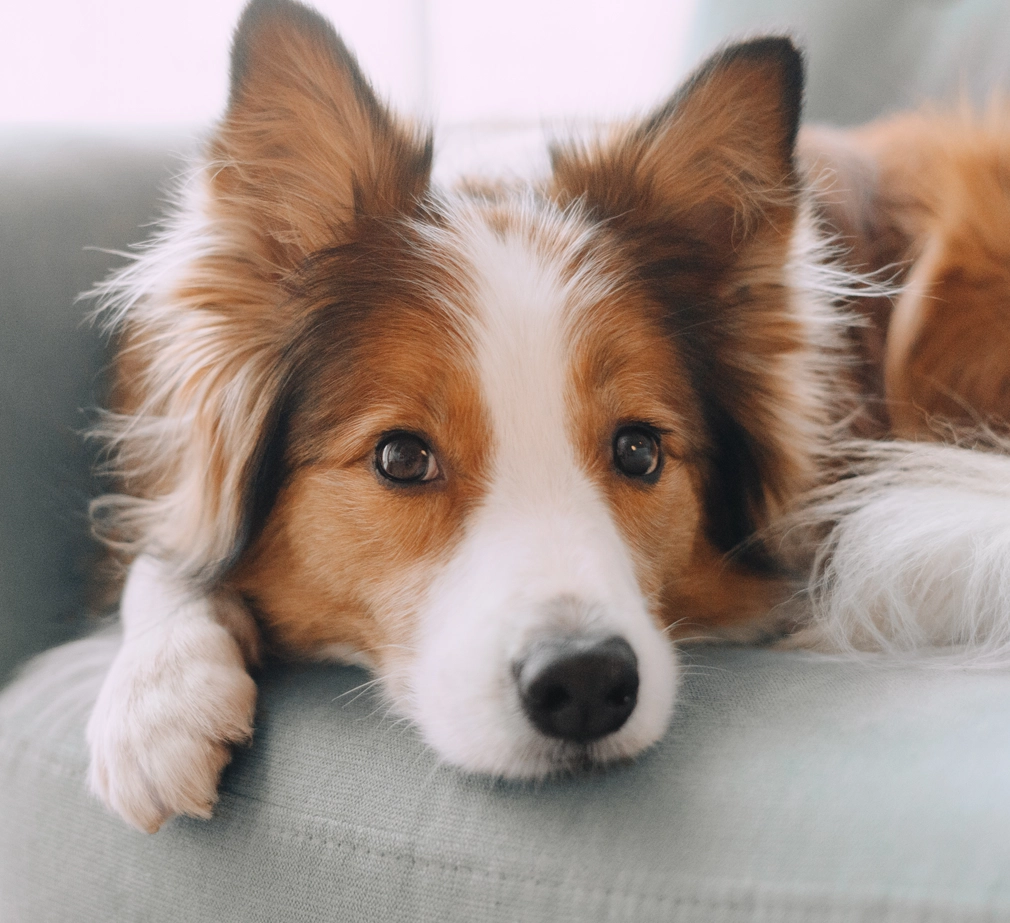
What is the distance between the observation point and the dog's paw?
1.32 metres

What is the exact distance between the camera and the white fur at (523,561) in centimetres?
130

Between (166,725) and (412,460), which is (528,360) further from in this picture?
(166,725)

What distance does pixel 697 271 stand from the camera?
1892 mm

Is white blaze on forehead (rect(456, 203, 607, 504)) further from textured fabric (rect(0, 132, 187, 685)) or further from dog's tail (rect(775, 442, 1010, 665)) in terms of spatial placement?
textured fabric (rect(0, 132, 187, 685))

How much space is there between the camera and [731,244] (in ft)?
6.30

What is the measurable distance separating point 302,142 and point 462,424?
0.61 metres

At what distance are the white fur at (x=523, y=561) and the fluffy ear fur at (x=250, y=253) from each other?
0.25m

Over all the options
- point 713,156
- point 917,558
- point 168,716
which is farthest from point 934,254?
point 168,716

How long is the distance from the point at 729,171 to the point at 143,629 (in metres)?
1.45

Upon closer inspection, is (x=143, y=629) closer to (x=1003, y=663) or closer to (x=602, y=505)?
(x=602, y=505)

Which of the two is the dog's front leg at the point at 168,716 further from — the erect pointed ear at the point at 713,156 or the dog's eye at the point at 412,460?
the erect pointed ear at the point at 713,156

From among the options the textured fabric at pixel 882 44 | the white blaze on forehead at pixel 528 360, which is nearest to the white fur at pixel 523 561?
the white blaze on forehead at pixel 528 360

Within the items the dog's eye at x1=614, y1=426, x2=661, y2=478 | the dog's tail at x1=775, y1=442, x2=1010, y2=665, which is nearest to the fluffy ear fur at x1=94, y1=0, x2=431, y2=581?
the dog's eye at x1=614, y1=426, x2=661, y2=478

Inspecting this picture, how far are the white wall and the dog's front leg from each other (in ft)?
3.22
